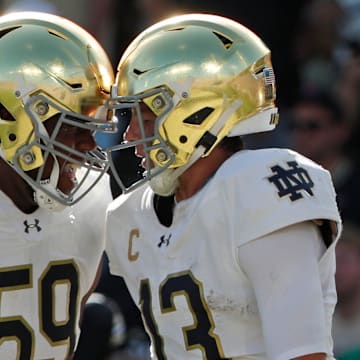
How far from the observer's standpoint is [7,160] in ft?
10.1

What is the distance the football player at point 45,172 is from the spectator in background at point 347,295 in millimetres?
1430

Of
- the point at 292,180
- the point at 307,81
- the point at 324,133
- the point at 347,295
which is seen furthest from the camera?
the point at 307,81

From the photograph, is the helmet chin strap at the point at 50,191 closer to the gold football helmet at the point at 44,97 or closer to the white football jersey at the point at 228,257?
the gold football helmet at the point at 44,97

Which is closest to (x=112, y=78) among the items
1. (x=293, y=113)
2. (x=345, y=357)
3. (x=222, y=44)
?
(x=222, y=44)

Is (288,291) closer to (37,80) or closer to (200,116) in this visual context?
(200,116)

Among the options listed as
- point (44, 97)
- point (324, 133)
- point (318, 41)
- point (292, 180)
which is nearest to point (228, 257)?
point (292, 180)

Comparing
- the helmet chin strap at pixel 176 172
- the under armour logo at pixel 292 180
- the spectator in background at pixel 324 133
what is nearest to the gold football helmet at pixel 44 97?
the helmet chin strap at pixel 176 172

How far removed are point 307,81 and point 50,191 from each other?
2.43 m

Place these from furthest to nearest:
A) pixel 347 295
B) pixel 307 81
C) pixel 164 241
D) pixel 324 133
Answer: pixel 307 81 < pixel 324 133 < pixel 347 295 < pixel 164 241

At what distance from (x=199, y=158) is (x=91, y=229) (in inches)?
14.8

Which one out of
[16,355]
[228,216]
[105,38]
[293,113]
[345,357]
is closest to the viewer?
[228,216]

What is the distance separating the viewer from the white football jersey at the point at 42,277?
3.09m

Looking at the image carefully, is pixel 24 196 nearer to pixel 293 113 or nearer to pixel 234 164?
pixel 234 164

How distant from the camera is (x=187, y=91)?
2973 millimetres
